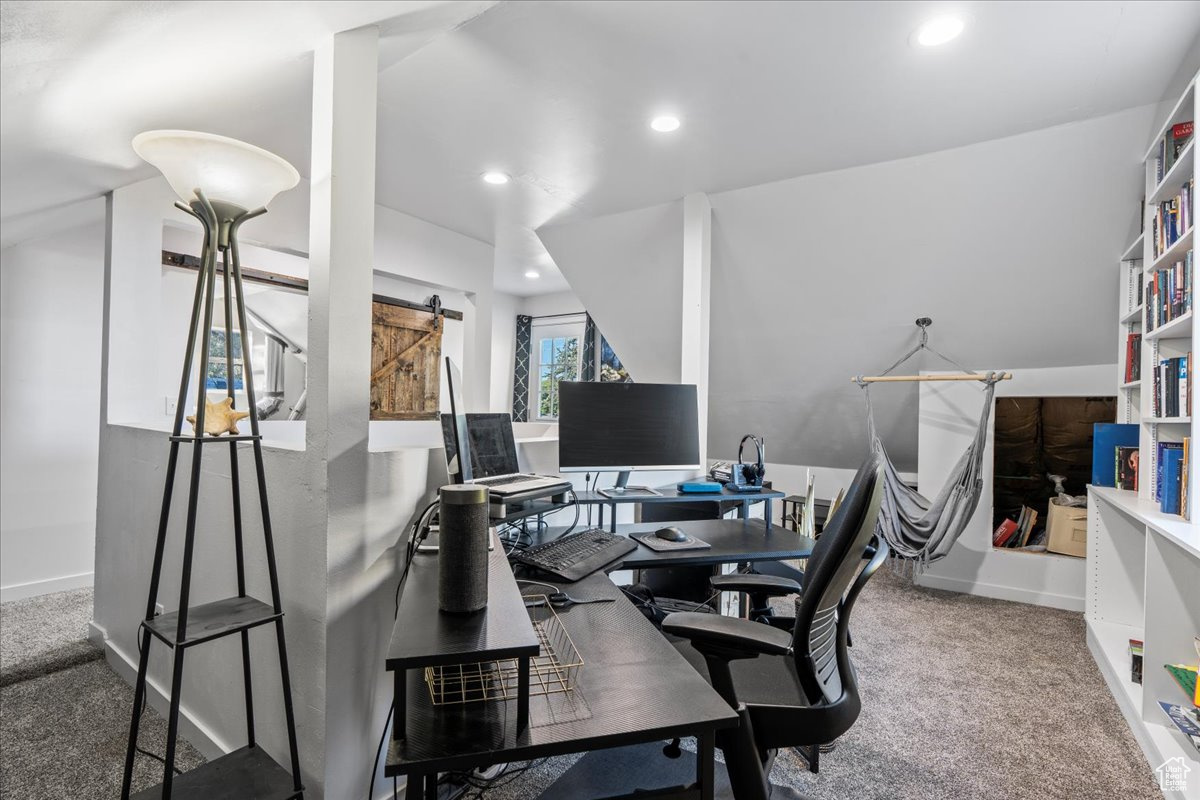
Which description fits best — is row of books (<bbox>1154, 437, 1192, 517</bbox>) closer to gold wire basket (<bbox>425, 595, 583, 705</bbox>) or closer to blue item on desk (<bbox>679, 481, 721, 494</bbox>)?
blue item on desk (<bbox>679, 481, 721, 494</bbox>)

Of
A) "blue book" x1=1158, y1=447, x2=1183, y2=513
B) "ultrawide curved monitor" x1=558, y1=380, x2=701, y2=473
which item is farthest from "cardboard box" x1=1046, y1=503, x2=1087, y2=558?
"ultrawide curved monitor" x1=558, y1=380, x2=701, y2=473

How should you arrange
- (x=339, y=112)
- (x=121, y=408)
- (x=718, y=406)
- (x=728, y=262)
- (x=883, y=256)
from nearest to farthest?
(x=339, y=112)
(x=121, y=408)
(x=883, y=256)
(x=728, y=262)
(x=718, y=406)

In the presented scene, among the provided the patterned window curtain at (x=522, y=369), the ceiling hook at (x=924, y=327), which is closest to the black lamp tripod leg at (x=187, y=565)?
the ceiling hook at (x=924, y=327)

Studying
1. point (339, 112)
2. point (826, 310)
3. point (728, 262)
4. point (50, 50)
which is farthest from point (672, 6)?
point (826, 310)

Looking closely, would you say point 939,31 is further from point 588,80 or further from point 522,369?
point 522,369

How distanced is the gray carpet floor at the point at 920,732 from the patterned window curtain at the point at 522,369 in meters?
3.91

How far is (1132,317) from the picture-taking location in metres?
2.71

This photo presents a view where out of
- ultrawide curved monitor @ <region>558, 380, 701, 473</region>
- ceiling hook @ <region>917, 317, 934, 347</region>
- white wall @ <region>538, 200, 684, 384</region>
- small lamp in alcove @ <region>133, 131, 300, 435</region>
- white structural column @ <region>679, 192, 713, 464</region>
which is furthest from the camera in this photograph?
white wall @ <region>538, 200, 684, 384</region>

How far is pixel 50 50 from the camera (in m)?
1.22

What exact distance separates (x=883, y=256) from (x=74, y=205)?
13.8ft

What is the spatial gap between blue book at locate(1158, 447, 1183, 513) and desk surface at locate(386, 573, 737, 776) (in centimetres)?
217

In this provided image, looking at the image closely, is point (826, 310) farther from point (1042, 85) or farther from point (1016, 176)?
point (1042, 85)

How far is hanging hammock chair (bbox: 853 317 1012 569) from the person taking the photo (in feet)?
10.4

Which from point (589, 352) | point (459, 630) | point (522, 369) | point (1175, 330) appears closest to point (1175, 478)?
point (1175, 330)
